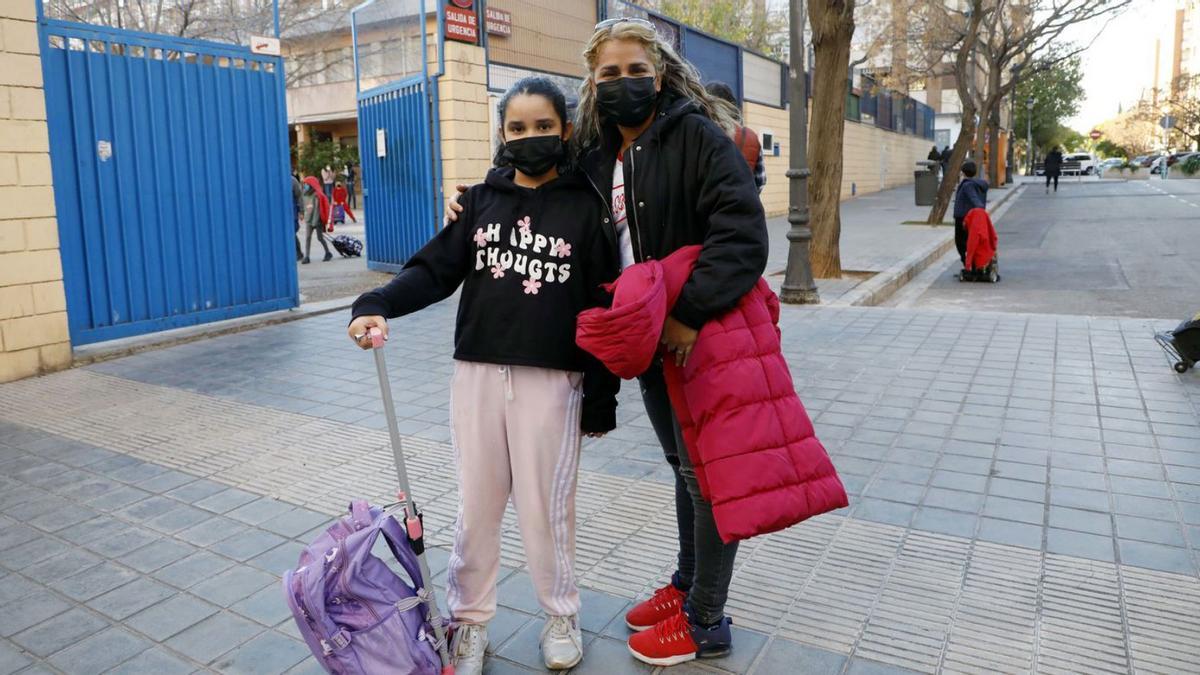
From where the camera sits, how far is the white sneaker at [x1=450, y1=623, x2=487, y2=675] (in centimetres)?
265

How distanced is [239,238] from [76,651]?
621 cm

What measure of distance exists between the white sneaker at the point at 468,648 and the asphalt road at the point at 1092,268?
339 inches

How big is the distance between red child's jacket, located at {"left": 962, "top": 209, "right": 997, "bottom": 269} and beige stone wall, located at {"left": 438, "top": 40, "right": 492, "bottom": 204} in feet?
21.2

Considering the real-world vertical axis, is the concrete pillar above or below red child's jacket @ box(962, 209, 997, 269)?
above

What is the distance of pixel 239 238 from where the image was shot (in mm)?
8523

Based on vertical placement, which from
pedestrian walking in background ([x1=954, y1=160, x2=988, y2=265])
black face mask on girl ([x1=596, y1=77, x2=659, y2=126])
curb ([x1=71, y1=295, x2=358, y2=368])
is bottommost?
curb ([x1=71, y1=295, x2=358, y2=368])

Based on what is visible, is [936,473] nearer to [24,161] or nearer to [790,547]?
[790,547]

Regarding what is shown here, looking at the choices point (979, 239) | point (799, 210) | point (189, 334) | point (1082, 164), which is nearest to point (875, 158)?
point (979, 239)

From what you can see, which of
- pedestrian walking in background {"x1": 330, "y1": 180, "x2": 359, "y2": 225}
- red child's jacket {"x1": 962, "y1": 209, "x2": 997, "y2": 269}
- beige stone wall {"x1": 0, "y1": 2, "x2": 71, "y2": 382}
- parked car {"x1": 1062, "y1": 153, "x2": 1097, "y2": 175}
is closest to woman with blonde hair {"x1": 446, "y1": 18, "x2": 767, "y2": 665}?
beige stone wall {"x1": 0, "y1": 2, "x2": 71, "y2": 382}

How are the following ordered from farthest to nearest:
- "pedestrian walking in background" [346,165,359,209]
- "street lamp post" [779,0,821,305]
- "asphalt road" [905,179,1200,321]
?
"pedestrian walking in background" [346,165,359,209]
"asphalt road" [905,179,1200,321]
"street lamp post" [779,0,821,305]

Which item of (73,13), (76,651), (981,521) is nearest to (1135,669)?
(981,521)

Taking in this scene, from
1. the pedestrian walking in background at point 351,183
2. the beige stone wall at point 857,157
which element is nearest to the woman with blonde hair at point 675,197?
the beige stone wall at point 857,157

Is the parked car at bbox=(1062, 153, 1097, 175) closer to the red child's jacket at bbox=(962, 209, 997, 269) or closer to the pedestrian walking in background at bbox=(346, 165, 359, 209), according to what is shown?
the pedestrian walking in background at bbox=(346, 165, 359, 209)

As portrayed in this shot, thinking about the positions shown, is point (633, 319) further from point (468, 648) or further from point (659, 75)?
point (468, 648)
